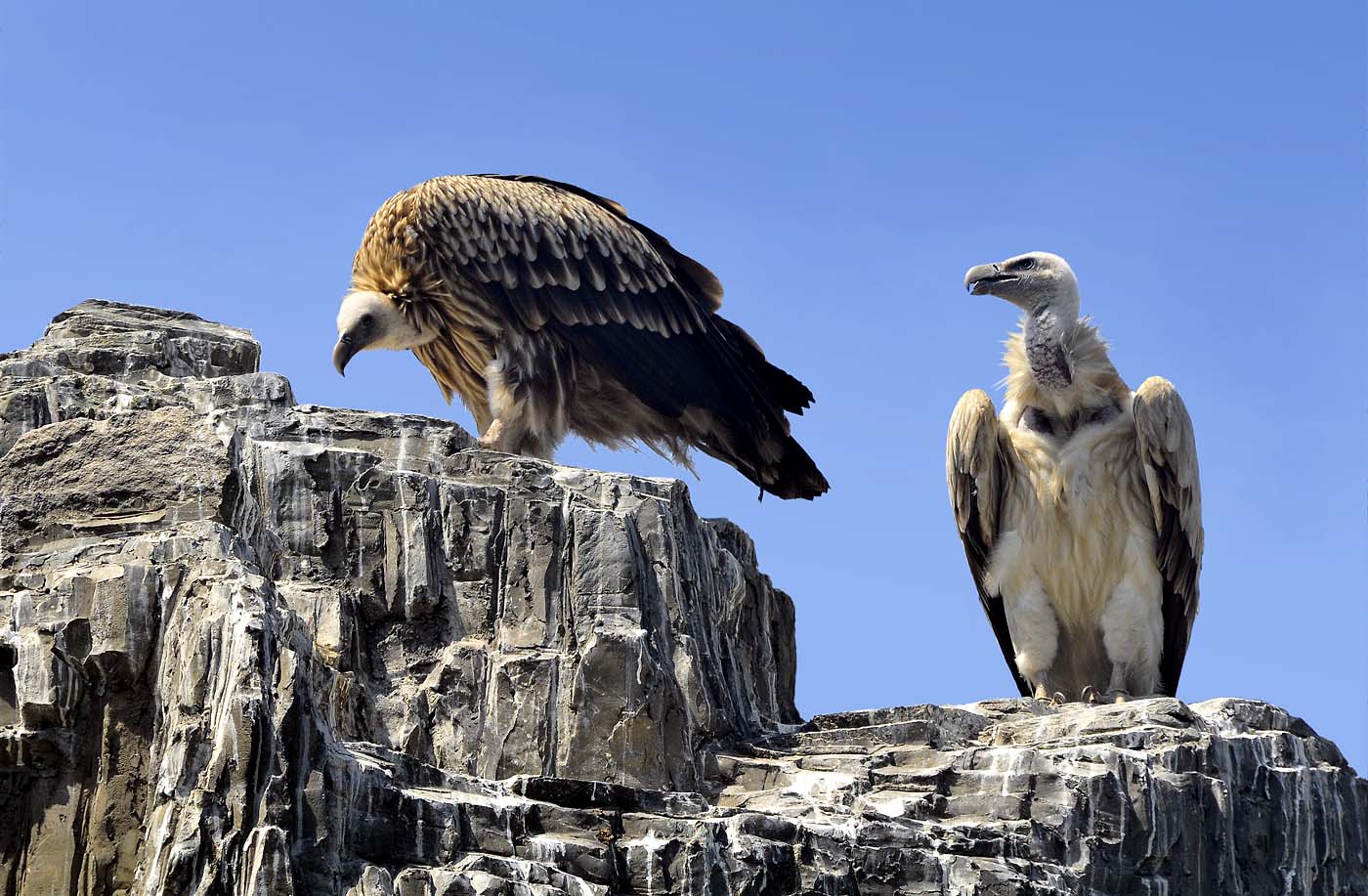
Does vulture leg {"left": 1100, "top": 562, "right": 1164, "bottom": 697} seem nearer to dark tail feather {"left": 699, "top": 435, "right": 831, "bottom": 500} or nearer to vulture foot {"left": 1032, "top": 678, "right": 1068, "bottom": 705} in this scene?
vulture foot {"left": 1032, "top": 678, "right": 1068, "bottom": 705}

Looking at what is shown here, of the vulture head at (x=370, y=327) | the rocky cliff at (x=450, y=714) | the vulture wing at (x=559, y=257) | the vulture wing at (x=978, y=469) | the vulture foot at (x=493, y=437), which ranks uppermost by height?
the vulture wing at (x=559, y=257)

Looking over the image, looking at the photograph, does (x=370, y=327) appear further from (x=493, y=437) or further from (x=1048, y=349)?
(x=1048, y=349)

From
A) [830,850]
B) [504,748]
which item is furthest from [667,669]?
[830,850]

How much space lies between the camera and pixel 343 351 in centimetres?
1294

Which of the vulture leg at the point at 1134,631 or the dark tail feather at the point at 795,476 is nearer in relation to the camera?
the vulture leg at the point at 1134,631

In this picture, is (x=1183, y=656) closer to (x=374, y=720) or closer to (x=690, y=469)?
(x=690, y=469)

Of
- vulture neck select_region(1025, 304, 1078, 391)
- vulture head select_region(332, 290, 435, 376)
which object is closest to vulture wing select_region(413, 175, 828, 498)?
vulture head select_region(332, 290, 435, 376)

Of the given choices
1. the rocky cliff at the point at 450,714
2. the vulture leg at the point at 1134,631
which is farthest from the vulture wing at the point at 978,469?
the rocky cliff at the point at 450,714

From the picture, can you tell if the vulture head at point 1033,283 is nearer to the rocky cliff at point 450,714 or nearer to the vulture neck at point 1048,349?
the vulture neck at point 1048,349

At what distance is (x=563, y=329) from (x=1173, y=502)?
4.19 meters

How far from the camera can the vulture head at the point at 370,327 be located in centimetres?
1293

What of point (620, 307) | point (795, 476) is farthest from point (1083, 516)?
point (620, 307)

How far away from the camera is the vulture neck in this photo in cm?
1169

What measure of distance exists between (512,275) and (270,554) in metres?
3.77
